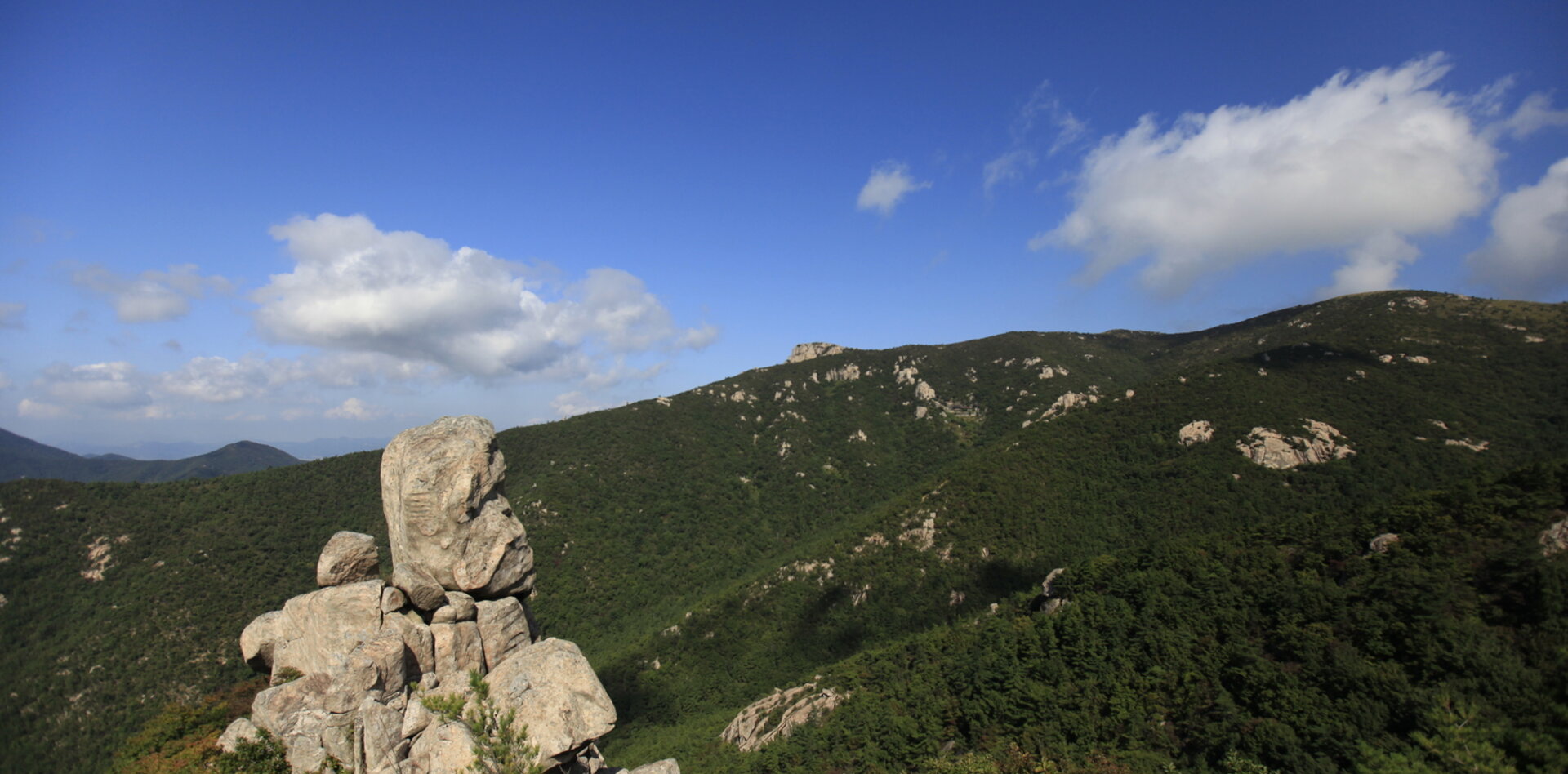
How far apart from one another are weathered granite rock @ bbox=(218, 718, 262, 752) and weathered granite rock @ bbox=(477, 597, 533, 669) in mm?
7856

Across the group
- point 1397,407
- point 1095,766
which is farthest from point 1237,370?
point 1095,766

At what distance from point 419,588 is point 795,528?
93.3 meters

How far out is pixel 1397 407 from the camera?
2753 inches

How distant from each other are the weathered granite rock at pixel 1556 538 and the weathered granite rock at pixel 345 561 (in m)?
64.0

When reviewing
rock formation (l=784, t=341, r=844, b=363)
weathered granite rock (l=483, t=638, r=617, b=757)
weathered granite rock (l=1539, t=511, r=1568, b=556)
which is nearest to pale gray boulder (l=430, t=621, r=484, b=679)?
weathered granite rock (l=483, t=638, r=617, b=757)

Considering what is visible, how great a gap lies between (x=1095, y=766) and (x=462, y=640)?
35.2 m

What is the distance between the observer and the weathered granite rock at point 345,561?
2498cm

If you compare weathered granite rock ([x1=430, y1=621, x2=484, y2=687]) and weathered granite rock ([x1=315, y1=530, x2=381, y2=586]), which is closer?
weathered granite rock ([x1=430, y1=621, x2=484, y2=687])

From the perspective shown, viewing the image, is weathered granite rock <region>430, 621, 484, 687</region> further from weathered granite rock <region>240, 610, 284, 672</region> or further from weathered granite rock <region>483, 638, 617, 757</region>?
weathered granite rock <region>240, 610, 284, 672</region>

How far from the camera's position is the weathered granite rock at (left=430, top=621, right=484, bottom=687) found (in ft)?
78.9

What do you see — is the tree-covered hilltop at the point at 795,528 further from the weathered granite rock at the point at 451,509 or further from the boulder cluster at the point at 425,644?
the weathered granite rock at the point at 451,509

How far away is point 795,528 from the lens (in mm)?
113750

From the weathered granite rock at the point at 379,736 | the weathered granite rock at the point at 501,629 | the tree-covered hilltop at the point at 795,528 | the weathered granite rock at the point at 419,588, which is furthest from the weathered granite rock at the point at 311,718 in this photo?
the tree-covered hilltop at the point at 795,528

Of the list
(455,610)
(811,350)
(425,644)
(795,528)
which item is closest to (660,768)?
(425,644)
